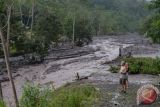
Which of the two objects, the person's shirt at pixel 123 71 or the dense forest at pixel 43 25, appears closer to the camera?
the person's shirt at pixel 123 71

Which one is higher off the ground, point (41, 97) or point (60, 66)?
point (41, 97)

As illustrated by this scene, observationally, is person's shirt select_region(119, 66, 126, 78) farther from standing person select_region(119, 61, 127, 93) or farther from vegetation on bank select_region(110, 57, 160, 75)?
vegetation on bank select_region(110, 57, 160, 75)

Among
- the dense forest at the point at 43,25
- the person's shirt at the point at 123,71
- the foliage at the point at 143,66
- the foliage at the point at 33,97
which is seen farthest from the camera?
the dense forest at the point at 43,25

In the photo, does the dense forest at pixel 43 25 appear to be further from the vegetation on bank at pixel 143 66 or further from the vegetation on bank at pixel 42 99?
the vegetation on bank at pixel 42 99

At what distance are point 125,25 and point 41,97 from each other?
590 feet

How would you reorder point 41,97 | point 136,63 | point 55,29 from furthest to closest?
1. point 55,29
2. point 136,63
3. point 41,97

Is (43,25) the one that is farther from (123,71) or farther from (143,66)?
(123,71)

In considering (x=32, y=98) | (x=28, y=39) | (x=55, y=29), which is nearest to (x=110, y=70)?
(x=28, y=39)

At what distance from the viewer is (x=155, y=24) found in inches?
1125

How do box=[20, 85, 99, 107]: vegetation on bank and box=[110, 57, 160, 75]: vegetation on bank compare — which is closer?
box=[20, 85, 99, 107]: vegetation on bank

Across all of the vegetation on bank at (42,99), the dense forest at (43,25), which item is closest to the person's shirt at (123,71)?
the vegetation on bank at (42,99)

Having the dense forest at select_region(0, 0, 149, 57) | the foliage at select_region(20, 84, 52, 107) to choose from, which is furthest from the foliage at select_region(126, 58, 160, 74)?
the foliage at select_region(20, 84, 52, 107)

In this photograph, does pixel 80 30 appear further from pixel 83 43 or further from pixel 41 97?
pixel 41 97

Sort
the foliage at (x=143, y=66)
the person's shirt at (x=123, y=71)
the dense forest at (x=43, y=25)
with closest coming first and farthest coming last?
the person's shirt at (x=123, y=71)
the foliage at (x=143, y=66)
the dense forest at (x=43, y=25)
